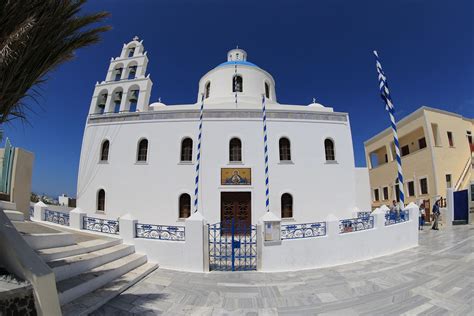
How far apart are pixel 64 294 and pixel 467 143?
80.1 feet

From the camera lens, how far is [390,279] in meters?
5.46

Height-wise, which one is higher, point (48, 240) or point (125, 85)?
point (125, 85)

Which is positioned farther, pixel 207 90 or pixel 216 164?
pixel 207 90

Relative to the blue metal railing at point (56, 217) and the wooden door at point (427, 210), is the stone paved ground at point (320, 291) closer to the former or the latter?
the blue metal railing at point (56, 217)

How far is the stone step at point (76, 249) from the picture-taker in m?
4.76

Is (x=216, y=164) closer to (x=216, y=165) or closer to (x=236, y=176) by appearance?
(x=216, y=165)

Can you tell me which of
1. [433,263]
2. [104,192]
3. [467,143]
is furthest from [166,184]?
[467,143]

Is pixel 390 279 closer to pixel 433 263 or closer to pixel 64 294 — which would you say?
pixel 433 263

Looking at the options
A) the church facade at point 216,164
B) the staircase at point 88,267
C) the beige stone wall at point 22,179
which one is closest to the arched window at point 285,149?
the church facade at point 216,164

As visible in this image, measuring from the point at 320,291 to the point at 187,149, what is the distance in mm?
9657

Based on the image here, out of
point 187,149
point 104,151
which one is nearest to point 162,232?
point 187,149

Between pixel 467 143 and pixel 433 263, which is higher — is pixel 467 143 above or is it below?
above

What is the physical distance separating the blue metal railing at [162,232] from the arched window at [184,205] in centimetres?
481

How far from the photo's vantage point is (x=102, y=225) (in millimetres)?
7625
